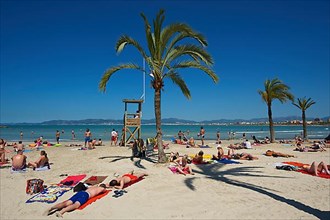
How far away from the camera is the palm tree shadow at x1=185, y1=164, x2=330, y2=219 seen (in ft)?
18.3

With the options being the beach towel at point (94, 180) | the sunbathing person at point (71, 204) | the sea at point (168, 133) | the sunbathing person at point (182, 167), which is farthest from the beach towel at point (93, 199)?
the sea at point (168, 133)

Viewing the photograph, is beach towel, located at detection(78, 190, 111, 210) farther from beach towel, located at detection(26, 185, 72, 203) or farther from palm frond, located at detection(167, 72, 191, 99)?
palm frond, located at detection(167, 72, 191, 99)

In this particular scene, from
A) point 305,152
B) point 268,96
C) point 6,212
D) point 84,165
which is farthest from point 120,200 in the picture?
point 268,96

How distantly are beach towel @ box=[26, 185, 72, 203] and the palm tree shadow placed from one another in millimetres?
3656

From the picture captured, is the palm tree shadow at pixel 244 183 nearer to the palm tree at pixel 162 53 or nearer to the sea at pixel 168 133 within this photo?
the palm tree at pixel 162 53

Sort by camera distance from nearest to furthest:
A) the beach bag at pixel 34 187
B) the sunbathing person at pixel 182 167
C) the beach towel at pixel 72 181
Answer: the beach bag at pixel 34 187 → the beach towel at pixel 72 181 → the sunbathing person at pixel 182 167

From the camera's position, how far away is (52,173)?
386 inches

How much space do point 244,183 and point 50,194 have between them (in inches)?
224

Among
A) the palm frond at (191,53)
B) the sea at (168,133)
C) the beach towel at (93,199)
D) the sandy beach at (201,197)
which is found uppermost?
the palm frond at (191,53)

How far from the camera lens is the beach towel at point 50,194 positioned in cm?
641

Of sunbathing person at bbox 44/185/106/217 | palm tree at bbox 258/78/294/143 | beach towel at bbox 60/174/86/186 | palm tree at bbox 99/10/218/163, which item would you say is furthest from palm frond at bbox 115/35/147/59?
palm tree at bbox 258/78/294/143

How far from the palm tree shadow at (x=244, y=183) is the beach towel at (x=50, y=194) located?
12.0ft

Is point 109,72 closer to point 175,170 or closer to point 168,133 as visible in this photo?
point 175,170

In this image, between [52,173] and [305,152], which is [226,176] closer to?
[52,173]
